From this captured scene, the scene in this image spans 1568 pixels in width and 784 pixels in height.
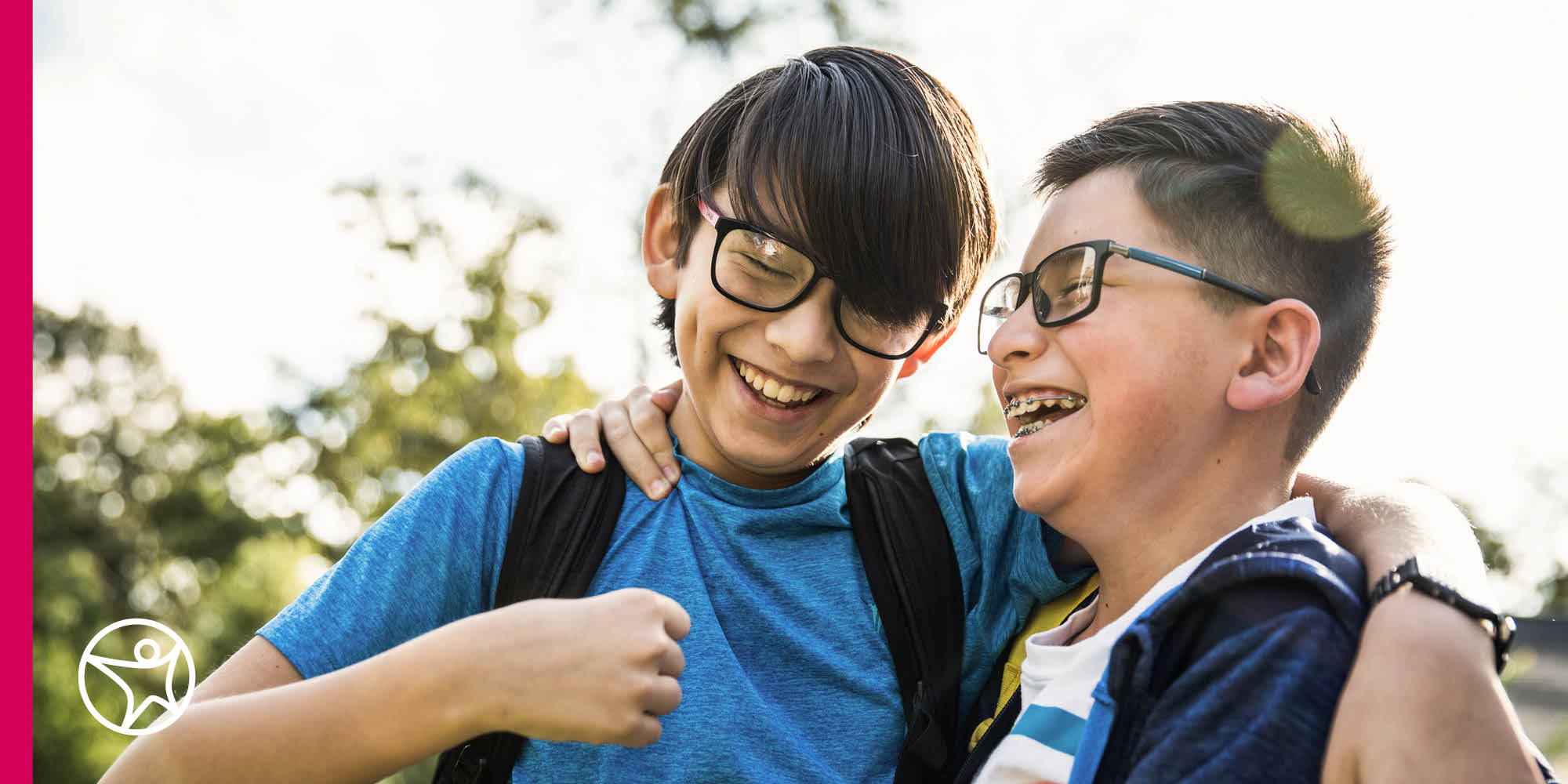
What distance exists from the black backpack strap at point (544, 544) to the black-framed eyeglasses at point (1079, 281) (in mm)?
905

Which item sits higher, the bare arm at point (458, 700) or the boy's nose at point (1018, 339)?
the boy's nose at point (1018, 339)

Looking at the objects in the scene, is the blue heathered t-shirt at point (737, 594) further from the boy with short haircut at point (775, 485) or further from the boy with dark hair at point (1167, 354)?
the boy with dark hair at point (1167, 354)

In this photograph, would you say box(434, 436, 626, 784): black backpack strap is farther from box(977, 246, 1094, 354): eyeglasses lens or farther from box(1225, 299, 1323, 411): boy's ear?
box(1225, 299, 1323, 411): boy's ear

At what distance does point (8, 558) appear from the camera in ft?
9.12

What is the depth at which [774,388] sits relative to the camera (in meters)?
2.29

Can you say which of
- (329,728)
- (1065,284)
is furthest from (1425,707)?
(329,728)

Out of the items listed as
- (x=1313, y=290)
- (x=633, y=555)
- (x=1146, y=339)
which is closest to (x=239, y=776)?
(x=633, y=555)

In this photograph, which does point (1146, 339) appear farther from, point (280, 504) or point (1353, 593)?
point (280, 504)

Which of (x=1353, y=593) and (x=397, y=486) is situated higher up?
(x=1353, y=593)

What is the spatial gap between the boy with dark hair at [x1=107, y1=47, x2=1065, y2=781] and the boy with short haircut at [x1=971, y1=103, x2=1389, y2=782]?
24cm

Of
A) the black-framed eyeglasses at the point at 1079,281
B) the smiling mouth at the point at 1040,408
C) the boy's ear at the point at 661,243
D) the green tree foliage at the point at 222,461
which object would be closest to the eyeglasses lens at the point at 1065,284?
the black-framed eyeglasses at the point at 1079,281

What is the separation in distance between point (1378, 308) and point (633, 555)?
1.52m

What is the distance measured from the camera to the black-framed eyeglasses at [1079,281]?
6.51 ft

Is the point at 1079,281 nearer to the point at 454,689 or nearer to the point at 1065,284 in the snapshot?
the point at 1065,284
